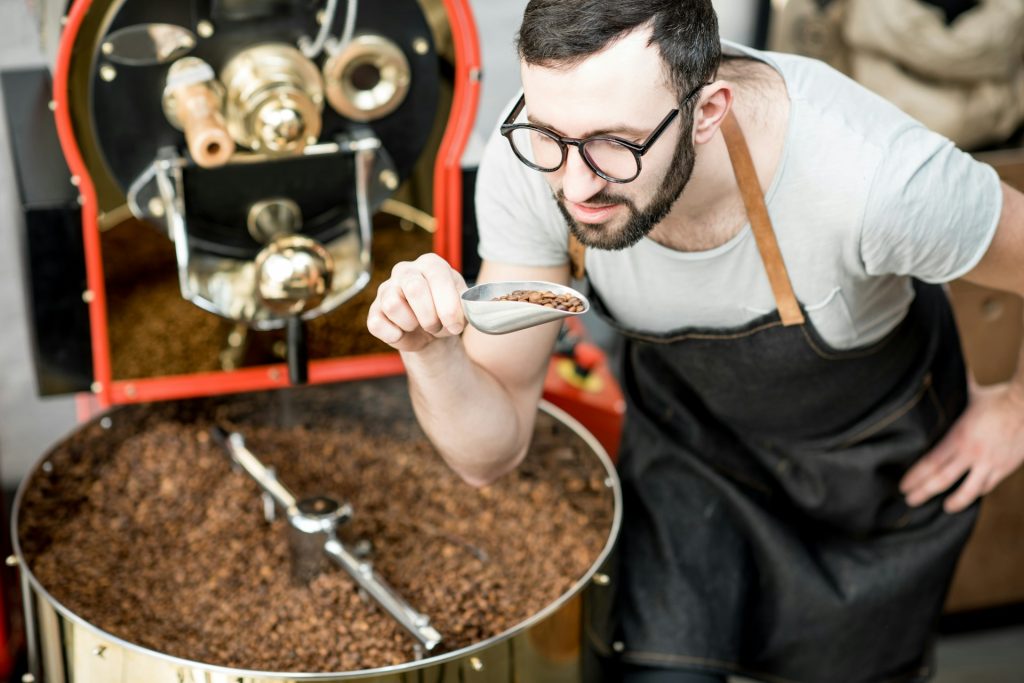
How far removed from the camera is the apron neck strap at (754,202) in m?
1.21

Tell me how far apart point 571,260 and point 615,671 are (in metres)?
0.56

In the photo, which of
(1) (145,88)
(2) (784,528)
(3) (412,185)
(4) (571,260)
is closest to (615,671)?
(2) (784,528)

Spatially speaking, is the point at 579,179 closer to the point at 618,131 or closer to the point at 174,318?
the point at 618,131

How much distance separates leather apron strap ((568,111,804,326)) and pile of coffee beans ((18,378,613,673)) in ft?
1.06

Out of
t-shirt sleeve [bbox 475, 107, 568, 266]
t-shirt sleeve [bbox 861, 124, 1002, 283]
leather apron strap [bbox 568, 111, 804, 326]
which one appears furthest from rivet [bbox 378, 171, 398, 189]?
t-shirt sleeve [bbox 861, 124, 1002, 283]

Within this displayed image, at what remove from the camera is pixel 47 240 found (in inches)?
52.1

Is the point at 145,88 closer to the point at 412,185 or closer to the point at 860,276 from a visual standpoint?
the point at 412,185

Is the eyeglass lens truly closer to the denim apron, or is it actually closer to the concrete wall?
the denim apron

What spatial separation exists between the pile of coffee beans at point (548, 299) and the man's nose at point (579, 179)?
0.09 m

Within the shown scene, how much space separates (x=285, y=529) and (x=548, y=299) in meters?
0.59

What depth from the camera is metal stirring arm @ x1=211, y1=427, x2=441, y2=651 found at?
1.23 metres

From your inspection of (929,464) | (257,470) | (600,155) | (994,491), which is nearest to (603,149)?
(600,155)

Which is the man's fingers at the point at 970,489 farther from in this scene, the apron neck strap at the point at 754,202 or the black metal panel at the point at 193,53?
the black metal panel at the point at 193,53

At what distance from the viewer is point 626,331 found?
1.40 meters
